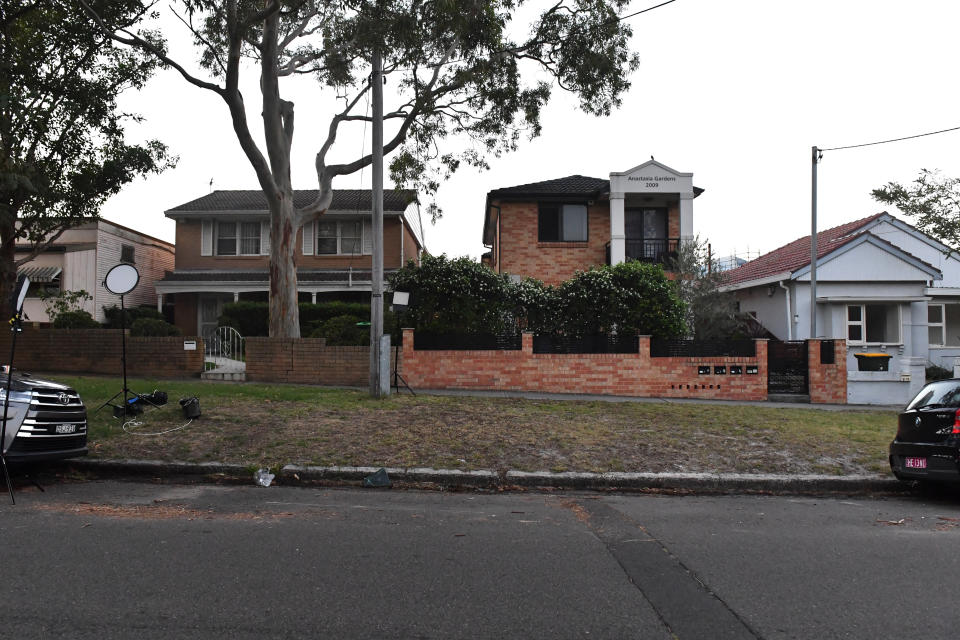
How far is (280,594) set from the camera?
390 centimetres

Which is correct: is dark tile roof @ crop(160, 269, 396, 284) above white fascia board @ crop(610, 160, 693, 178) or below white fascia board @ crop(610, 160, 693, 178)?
below

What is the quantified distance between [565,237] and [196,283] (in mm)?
13364

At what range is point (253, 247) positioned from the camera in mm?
25562

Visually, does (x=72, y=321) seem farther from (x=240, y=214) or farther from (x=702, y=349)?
(x=702, y=349)

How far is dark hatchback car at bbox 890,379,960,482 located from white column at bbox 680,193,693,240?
50.4 ft

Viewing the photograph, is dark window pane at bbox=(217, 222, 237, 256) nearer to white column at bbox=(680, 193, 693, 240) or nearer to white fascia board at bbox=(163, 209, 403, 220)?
white fascia board at bbox=(163, 209, 403, 220)

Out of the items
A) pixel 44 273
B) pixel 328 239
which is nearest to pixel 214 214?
pixel 328 239

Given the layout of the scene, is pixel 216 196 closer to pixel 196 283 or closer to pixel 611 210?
pixel 196 283

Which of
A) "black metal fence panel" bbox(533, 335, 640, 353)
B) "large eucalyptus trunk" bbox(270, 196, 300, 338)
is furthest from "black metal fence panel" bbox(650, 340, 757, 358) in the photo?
"large eucalyptus trunk" bbox(270, 196, 300, 338)

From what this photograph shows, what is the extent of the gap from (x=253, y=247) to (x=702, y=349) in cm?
1774

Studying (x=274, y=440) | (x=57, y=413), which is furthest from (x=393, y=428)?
(x=57, y=413)

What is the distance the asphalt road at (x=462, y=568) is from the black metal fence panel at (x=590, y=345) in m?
8.52

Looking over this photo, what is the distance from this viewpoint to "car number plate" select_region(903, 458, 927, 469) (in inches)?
273

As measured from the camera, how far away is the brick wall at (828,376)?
15359mm
